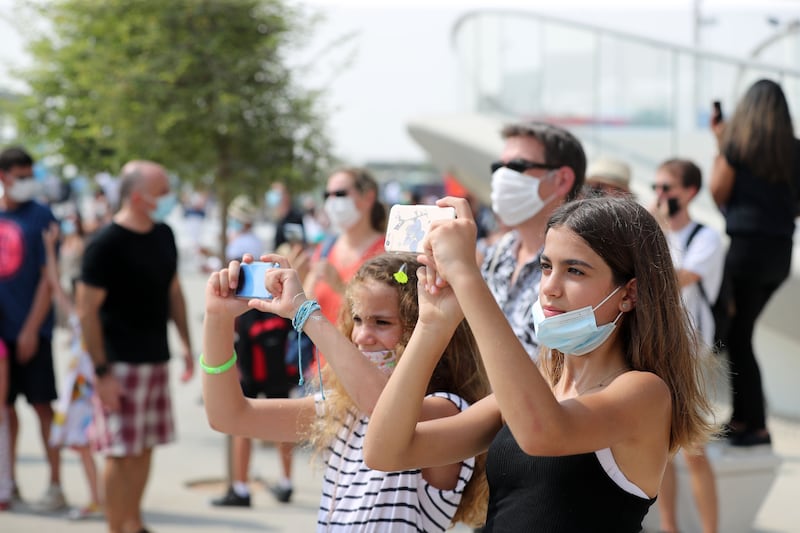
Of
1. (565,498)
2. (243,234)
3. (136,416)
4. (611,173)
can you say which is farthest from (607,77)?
(565,498)

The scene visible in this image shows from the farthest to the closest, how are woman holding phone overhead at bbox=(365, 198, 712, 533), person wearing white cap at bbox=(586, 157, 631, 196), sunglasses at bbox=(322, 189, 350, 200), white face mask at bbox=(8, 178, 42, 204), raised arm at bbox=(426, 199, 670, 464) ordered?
white face mask at bbox=(8, 178, 42, 204)
sunglasses at bbox=(322, 189, 350, 200)
person wearing white cap at bbox=(586, 157, 631, 196)
woman holding phone overhead at bbox=(365, 198, 712, 533)
raised arm at bbox=(426, 199, 670, 464)

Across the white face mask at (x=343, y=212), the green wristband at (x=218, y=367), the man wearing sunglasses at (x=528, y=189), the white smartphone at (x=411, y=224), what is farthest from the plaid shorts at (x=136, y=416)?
the white smartphone at (x=411, y=224)

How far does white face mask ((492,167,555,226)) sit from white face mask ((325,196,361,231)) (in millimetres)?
1807

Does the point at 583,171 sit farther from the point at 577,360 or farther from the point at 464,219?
the point at 464,219

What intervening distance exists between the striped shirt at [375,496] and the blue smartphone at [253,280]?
45 cm

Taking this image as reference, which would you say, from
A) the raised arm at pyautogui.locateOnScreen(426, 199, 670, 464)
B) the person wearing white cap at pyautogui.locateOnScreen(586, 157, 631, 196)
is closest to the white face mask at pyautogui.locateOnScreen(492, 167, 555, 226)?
the person wearing white cap at pyautogui.locateOnScreen(586, 157, 631, 196)

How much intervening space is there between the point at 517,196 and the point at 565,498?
1.95 m

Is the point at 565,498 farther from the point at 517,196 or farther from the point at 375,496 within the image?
the point at 517,196

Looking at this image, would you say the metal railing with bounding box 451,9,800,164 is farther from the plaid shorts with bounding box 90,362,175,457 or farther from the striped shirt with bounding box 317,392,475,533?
the striped shirt with bounding box 317,392,475,533

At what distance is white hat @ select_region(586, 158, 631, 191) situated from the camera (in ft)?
17.3

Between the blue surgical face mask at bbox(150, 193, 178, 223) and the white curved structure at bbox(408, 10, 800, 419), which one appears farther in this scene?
the white curved structure at bbox(408, 10, 800, 419)

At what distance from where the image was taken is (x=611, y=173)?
5.46m

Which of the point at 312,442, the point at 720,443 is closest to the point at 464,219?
the point at 312,442

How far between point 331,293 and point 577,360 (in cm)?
327
